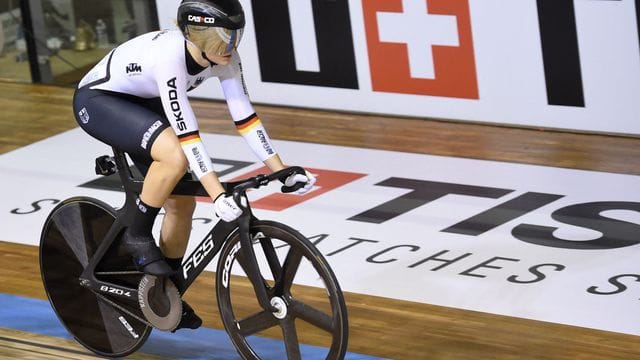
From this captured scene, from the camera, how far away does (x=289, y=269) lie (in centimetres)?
419

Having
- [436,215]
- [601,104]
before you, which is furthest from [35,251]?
[601,104]

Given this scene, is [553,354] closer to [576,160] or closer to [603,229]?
[603,229]

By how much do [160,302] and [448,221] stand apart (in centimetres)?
208

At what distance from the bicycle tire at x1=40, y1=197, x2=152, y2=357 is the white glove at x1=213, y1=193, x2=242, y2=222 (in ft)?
2.58

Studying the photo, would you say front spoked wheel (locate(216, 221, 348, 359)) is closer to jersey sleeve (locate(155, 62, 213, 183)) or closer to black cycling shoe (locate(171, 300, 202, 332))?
black cycling shoe (locate(171, 300, 202, 332))

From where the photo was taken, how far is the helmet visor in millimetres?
4113

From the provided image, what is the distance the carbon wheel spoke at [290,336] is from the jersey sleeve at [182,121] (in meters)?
0.56

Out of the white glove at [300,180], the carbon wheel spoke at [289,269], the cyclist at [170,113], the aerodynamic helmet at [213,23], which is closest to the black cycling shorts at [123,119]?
the cyclist at [170,113]

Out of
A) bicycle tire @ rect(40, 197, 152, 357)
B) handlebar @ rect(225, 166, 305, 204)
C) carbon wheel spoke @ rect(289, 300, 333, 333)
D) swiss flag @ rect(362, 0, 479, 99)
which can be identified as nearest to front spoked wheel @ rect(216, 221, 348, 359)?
carbon wheel spoke @ rect(289, 300, 333, 333)

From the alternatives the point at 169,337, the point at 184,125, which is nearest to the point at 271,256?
the point at 184,125

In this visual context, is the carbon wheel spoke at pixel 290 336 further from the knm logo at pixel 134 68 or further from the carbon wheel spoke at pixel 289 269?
the knm logo at pixel 134 68

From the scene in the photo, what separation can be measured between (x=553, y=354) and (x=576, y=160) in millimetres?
2552

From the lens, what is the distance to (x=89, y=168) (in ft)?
25.0

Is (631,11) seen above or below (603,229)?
above
